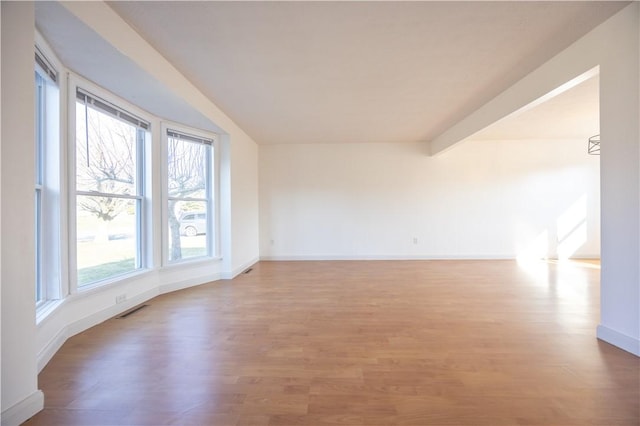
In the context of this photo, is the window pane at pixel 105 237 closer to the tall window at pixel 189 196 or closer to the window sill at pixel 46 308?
the window sill at pixel 46 308

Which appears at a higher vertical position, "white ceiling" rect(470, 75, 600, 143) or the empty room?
"white ceiling" rect(470, 75, 600, 143)

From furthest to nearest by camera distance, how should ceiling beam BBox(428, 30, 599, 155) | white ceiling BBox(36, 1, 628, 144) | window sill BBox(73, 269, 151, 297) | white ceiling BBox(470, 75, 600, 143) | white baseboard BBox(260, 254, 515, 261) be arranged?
white baseboard BBox(260, 254, 515, 261)
white ceiling BBox(470, 75, 600, 143)
window sill BBox(73, 269, 151, 297)
ceiling beam BBox(428, 30, 599, 155)
white ceiling BBox(36, 1, 628, 144)

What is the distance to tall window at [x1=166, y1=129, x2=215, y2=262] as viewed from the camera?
414 cm

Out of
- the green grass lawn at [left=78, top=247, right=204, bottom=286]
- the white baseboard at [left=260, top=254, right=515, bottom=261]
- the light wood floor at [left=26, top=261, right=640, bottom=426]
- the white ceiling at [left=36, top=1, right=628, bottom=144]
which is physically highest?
the white ceiling at [left=36, top=1, right=628, bottom=144]

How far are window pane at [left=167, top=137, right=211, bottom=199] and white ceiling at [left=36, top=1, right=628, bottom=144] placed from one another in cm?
89

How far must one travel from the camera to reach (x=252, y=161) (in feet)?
20.4

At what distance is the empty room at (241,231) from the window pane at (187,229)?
3 cm

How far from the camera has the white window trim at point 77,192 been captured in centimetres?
261

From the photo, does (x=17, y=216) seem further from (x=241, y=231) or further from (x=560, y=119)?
(x=560, y=119)

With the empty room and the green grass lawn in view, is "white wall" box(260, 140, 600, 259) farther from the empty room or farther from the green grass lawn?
the green grass lawn

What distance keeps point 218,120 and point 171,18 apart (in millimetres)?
2082

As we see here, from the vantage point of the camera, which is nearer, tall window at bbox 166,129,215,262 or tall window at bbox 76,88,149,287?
tall window at bbox 76,88,149,287

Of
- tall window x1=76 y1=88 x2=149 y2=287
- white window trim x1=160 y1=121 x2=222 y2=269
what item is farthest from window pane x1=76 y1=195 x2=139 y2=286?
white window trim x1=160 y1=121 x2=222 y2=269

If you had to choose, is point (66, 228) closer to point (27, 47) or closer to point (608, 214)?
point (27, 47)
